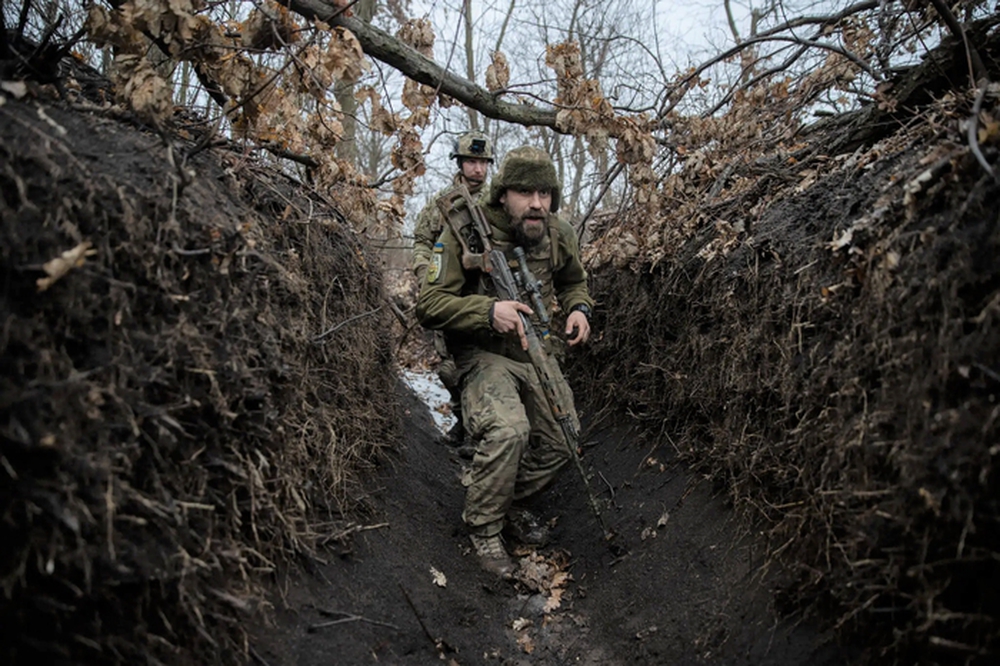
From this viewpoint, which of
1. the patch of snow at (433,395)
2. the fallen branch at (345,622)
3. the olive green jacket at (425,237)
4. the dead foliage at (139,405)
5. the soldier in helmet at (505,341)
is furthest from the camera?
the patch of snow at (433,395)

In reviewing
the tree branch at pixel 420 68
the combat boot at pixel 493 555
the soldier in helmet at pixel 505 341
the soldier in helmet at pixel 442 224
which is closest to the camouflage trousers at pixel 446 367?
the soldier in helmet at pixel 442 224

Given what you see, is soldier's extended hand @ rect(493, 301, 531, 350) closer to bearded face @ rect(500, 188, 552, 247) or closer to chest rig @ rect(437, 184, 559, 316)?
chest rig @ rect(437, 184, 559, 316)

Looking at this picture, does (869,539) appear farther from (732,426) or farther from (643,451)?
(643,451)

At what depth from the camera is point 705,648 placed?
3.07m

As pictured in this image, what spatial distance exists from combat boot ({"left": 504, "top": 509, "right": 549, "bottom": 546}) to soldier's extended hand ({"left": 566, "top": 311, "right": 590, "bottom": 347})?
4.28 feet

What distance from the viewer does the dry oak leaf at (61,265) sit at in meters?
2.07

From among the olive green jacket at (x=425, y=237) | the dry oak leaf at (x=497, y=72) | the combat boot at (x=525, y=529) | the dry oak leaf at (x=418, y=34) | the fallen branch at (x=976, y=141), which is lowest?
the combat boot at (x=525, y=529)

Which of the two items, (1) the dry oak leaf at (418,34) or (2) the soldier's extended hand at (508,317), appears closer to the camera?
(2) the soldier's extended hand at (508,317)

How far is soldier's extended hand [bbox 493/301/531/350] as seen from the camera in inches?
169

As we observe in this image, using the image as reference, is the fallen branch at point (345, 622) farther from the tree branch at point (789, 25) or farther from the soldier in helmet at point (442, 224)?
the tree branch at point (789, 25)

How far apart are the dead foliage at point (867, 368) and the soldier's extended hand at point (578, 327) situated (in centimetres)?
63

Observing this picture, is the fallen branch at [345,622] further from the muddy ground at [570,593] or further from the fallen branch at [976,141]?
the fallen branch at [976,141]

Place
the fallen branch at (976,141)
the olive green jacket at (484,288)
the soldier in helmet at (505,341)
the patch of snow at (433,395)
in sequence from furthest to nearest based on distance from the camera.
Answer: the patch of snow at (433,395)
the olive green jacket at (484,288)
the soldier in helmet at (505,341)
the fallen branch at (976,141)

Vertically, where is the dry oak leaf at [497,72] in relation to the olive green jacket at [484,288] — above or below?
above
